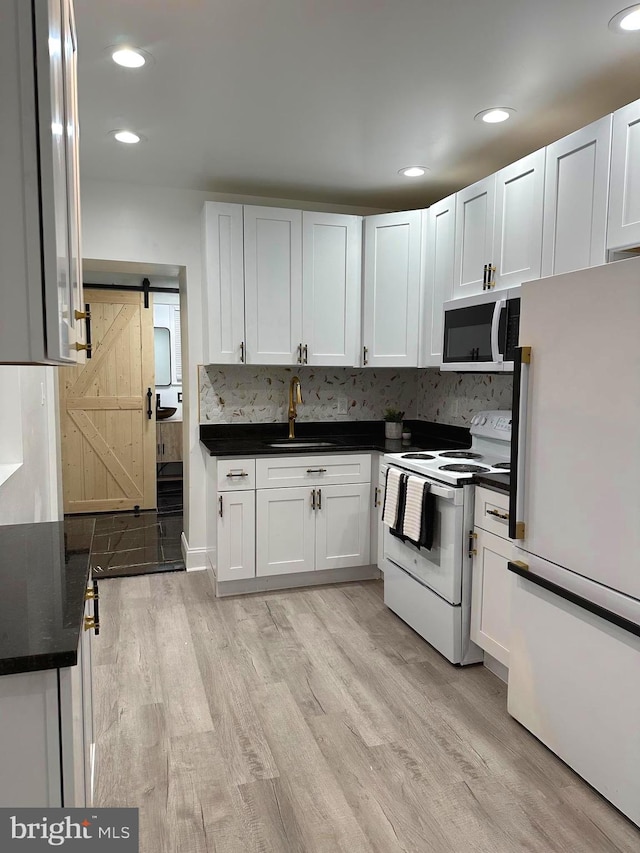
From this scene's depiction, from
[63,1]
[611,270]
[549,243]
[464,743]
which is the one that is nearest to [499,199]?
[549,243]

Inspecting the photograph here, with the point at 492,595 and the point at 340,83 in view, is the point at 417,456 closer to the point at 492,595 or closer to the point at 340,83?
the point at 492,595

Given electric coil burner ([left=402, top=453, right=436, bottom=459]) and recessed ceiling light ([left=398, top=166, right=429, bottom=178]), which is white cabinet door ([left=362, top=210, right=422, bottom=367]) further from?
electric coil burner ([left=402, top=453, right=436, bottom=459])

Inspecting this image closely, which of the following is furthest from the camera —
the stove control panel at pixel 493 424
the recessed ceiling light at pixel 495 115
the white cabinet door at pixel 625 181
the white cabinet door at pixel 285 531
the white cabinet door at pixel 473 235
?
the white cabinet door at pixel 285 531

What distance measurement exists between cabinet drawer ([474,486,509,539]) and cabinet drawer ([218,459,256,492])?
4.71ft

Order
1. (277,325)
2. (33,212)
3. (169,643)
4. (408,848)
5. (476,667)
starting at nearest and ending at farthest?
(33,212) < (408,848) < (476,667) < (169,643) < (277,325)

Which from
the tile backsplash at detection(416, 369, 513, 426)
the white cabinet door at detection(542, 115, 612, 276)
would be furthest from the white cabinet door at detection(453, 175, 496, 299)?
the tile backsplash at detection(416, 369, 513, 426)

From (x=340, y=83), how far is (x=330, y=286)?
5.13 ft

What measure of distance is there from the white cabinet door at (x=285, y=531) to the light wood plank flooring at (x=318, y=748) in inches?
18.1

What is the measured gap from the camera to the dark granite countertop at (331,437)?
3719 millimetres

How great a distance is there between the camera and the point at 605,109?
2691mm

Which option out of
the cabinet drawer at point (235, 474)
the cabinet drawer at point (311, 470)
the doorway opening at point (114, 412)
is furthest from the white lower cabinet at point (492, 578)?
the doorway opening at point (114, 412)

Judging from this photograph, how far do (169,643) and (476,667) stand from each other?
155 centimetres

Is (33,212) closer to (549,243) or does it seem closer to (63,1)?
(63,1)

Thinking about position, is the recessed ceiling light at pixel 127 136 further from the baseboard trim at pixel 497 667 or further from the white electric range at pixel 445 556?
the baseboard trim at pixel 497 667
